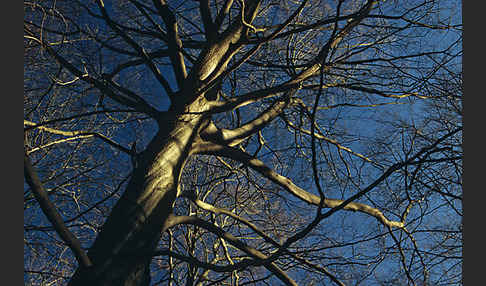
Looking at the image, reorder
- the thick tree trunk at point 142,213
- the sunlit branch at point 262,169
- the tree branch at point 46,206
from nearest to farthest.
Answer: the tree branch at point 46,206 → the thick tree trunk at point 142,213 → the sunlit branch at point 262,169

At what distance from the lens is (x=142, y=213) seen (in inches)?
67.4

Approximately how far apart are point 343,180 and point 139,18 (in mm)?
2430

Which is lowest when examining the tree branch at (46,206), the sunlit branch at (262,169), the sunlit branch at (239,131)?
the tree branch at (46,206)

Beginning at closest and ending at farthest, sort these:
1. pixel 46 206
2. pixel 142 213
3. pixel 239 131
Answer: pixel 46 206 → pixel 142 213 → pixel 239 131

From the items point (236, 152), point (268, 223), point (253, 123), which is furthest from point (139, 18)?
point (268, 223)

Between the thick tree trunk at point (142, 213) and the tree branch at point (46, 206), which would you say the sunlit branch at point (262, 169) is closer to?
the thick tree trunk at point (142, 213)

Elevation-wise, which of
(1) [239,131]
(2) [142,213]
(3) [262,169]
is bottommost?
(2) [142,213]

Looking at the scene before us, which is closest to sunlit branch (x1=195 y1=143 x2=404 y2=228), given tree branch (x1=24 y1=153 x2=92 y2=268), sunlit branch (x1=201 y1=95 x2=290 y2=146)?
sunlit branch (x1=201 y1=95 x2=290 y2=146)

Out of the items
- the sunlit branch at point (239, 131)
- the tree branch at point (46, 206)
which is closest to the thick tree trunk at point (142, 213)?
the tree branch at point (46, 206)

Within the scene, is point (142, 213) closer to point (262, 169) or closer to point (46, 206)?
point (46, 206)

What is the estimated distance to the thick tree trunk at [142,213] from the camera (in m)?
1.51

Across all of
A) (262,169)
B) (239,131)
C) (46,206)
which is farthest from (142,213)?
(239,131)

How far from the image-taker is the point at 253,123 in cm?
271

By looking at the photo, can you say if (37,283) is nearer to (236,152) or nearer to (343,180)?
(236,152)
